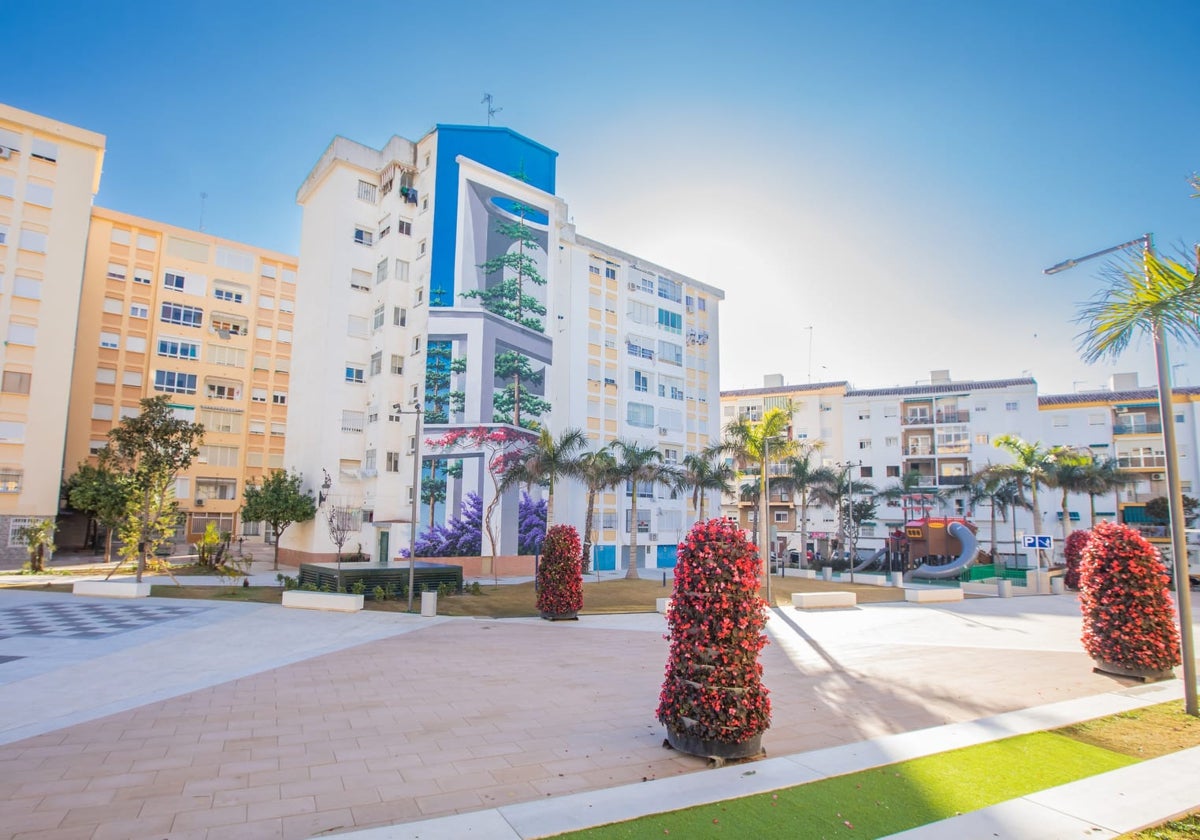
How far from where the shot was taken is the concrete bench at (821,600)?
25.5 m

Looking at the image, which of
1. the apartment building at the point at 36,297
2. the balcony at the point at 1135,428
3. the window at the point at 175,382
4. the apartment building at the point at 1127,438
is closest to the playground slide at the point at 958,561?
the apartment building at the point at 1127,438

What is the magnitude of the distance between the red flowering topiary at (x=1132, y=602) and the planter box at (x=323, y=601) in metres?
20.2

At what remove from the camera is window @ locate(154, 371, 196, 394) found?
54469 millimetres

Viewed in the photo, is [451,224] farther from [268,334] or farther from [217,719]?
[217,719]

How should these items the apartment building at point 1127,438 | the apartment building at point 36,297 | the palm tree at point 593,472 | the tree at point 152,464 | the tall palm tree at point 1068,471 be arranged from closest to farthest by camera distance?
the tree at point 152,464
the palm tree at point 593,472
the apartment building at point 36,297
the tall palm tree at point 1068,471
the apartment building at point 1127,438

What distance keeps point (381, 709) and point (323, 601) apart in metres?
13.4

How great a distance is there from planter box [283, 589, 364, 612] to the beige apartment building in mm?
37947

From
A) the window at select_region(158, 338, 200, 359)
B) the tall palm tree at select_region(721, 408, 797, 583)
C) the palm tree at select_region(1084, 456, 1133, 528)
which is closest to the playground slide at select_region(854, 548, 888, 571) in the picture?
the palm tree at select_region(1084, 456, 1133, 528)

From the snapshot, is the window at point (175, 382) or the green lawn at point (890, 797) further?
the window at point (175, 382)

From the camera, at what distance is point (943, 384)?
70188 millimetres

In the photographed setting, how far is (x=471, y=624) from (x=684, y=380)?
41.6m

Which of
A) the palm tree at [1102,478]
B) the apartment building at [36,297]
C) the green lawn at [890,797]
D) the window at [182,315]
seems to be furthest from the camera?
the window at [182,315]

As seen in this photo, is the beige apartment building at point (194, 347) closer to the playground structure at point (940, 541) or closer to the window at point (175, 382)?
the window at point (175, 382)

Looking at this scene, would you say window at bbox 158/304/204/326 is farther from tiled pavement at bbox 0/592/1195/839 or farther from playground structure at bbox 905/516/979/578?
playground structure at bbox 905/516/979/578
